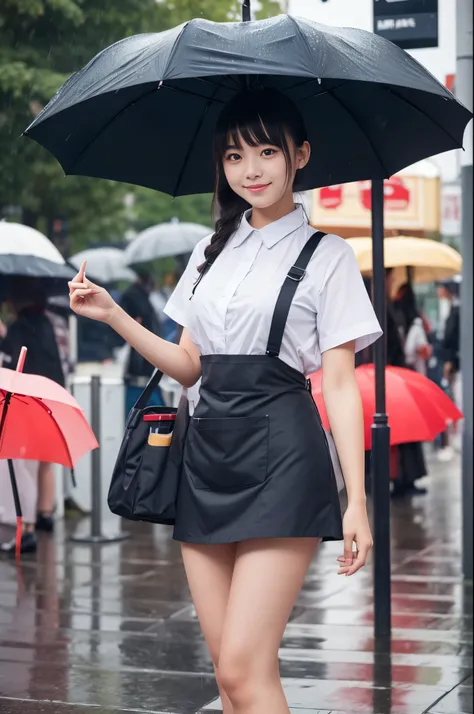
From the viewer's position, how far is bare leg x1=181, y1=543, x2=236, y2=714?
3814 millimetres

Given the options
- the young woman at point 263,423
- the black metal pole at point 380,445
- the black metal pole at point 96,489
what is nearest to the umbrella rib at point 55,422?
the young woman at point 263,423

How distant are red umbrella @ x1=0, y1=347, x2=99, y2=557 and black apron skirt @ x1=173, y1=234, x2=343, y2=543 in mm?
1027

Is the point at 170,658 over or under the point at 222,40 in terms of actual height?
under

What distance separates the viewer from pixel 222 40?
3850mm

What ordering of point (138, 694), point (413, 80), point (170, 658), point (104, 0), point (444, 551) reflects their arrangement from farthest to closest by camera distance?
point (104, 0)
point (444, 551)
point (170, 658)
point (138, 694)
point (413, 80)

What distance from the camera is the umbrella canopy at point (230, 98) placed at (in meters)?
3.82

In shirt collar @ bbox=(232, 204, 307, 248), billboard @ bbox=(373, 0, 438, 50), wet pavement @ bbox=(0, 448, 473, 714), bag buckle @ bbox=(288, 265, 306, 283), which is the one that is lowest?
wet pavement @ bbox=(0, 448, 473, 714)

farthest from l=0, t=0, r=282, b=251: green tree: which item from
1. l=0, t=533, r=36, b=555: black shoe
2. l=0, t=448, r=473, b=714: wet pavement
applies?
l=0, t=448, r=473, b=714: wet pavement

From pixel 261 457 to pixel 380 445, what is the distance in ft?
9.72

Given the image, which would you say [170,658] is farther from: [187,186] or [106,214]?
[106,214]

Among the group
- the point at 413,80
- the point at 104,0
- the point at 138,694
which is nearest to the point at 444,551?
the point at 138,694

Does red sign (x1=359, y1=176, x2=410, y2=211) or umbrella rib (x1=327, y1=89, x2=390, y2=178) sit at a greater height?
red sign (x1=359, y1=176, x2=410, y2=211)

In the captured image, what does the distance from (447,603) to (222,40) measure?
15.5 feet

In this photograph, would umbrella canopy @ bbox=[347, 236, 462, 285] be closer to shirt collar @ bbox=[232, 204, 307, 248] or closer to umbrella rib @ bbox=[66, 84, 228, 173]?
umbrella rib @ bbox=[66, 84, 228, 173]
